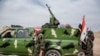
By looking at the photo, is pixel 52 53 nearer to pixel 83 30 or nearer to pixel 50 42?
pixel 50 42

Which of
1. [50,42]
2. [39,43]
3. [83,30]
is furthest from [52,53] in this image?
[39,43]

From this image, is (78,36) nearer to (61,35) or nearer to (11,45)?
(61,35)

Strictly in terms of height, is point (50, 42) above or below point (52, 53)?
above

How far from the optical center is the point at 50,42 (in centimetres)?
2041

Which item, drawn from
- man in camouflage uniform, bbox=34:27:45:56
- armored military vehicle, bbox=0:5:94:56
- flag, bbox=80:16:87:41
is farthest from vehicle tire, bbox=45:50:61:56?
man in camouflage uniform, bbox=34:27:45:56

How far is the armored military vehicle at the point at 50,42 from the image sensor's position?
20.3 m

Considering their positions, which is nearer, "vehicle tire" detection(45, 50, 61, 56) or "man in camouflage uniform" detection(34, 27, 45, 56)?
"man in camouflage uniform" detection(34, 27, 45, 56)

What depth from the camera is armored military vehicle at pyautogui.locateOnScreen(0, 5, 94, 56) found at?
20.3 metres

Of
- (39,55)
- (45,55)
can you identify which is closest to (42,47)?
(39,55)

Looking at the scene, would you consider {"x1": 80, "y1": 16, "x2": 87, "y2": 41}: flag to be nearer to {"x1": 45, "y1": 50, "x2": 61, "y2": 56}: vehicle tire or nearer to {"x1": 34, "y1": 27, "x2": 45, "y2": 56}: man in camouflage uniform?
{"x1": 45, "y1": 50, "x2": 61, "y2": 56}: vehicle tire

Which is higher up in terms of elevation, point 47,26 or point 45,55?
point 47,26

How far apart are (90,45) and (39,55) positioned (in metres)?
3.58

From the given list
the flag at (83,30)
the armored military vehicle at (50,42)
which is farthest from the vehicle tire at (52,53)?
the flag at (83,30)

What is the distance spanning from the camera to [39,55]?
714 inches
